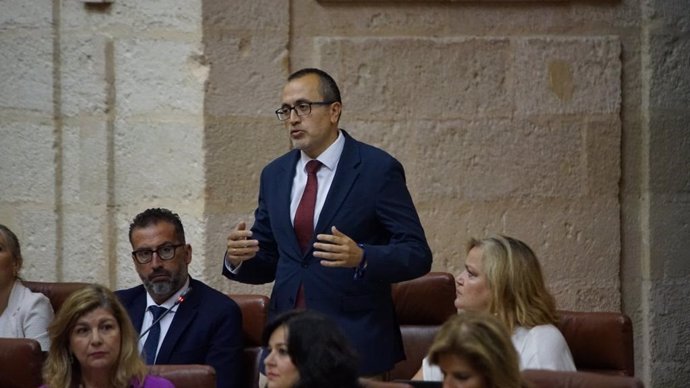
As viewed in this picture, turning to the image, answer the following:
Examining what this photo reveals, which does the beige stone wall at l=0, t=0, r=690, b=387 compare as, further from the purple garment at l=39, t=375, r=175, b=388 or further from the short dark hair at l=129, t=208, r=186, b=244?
→ the purple garment at l=39, t=375, r=175, b=388

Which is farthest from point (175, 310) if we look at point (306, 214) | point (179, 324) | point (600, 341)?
point (600, 341)

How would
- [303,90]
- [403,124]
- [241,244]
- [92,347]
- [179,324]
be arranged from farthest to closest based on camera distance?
1. [403,124]
2. [179,324]
3. [303,90]
4. [241,244]
5. [92,347]

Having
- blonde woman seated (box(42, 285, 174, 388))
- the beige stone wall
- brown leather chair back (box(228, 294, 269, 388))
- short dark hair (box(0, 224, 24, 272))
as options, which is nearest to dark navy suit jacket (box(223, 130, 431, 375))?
brown leather chair back (box(228, 294, 269, 388))

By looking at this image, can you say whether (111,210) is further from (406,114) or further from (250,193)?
(406,114)

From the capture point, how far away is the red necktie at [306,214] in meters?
5.10

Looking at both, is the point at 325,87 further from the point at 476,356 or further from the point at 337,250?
the point at 476,356

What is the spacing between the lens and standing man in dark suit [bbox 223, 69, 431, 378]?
5.03 m

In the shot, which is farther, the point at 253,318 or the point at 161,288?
the point at 253,318

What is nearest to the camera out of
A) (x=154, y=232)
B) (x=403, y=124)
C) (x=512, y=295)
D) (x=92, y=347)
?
(x=92, y=347)

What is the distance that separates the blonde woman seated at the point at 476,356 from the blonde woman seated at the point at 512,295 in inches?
33.0

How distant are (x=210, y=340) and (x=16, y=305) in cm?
83

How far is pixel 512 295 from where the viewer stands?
16.1ft

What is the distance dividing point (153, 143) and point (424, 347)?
146 centimetres

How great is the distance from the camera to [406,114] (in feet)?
21.1
